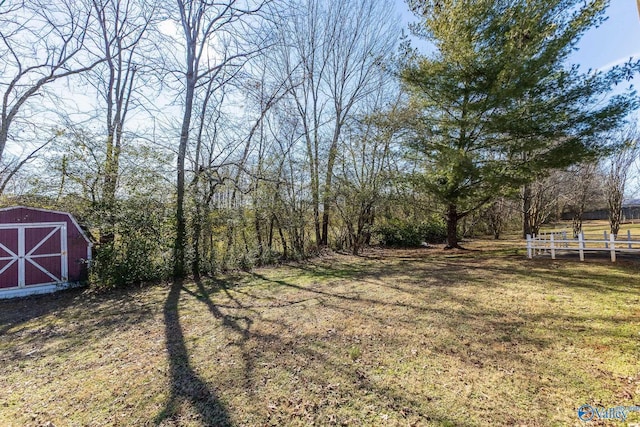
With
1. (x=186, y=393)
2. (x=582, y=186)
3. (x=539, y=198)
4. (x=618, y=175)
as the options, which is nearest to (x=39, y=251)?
(x=186, y=393)

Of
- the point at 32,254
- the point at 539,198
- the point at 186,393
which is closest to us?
the point at 186,393

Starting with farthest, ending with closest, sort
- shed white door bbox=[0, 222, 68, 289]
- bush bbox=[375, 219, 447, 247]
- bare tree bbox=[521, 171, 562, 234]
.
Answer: bush bbox=[375, 219, 447, 247] → bare tree bbox=[521, 171, 562, 234] → shed white door bbox=[0, 222, 68, 289]

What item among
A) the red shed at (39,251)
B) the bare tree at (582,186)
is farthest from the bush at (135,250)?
the bare tree at (582,186)

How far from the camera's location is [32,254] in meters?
6.66

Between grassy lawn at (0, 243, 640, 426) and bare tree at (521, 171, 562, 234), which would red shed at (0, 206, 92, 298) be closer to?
grassy lawn at (0, 243, 640, 426)

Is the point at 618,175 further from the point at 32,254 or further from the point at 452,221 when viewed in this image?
the point at 32,254

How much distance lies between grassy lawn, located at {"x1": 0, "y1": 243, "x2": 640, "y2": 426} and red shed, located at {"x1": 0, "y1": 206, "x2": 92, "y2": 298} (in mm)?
705

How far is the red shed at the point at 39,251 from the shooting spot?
252 inches

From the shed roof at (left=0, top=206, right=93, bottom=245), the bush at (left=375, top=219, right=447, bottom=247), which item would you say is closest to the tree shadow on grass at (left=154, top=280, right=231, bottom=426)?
the shed roof at (left=0, top=206, right=93, bottom=245)

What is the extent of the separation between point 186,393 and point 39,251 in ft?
22.4

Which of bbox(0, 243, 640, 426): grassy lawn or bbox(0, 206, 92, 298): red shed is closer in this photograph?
bbox(0, 243, 640, 426): grassy lawn

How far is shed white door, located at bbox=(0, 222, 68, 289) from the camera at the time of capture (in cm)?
639

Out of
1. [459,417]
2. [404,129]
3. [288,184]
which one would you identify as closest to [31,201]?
[288,184]

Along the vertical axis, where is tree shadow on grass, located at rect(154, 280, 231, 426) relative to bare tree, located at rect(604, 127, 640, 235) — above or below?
below
